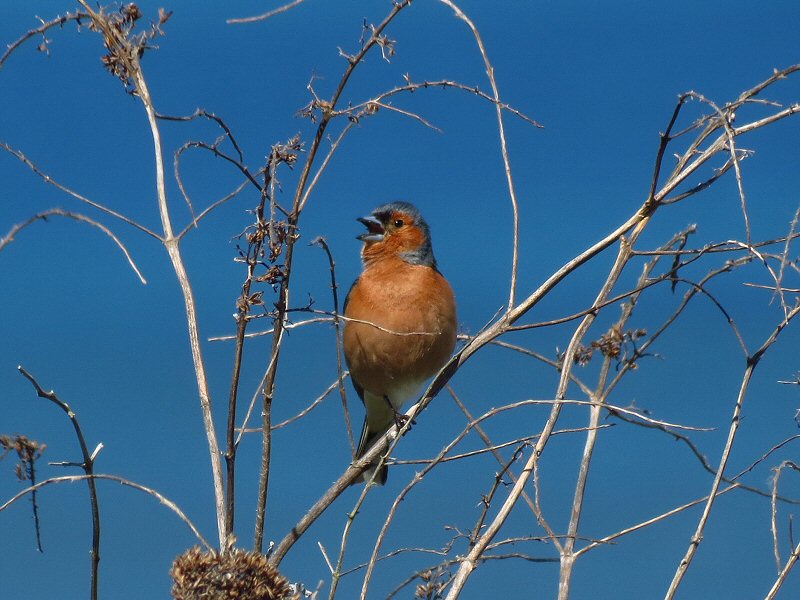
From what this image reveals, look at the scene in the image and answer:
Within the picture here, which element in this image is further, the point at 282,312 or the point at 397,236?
the point at 397,236

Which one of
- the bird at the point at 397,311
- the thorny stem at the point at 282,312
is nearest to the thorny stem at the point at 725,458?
the thorny stem at the point at 282,312

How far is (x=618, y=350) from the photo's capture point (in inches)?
130

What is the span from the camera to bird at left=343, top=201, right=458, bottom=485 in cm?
461

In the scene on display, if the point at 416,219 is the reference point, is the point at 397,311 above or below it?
below

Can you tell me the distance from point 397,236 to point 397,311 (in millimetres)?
566

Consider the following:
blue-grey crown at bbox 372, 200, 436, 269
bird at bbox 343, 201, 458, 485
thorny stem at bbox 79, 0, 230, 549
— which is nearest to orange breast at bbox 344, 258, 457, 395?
bird at bbox 343, 201, 458, 485

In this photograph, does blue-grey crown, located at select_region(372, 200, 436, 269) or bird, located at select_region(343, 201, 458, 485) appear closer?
bird, located at select_region(343, 201, 458, 485)

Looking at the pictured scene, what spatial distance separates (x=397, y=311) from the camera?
4.59 m

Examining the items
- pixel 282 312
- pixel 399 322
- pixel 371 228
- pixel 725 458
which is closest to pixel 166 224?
pixel 282 312

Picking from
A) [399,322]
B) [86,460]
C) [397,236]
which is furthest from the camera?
[397,236]

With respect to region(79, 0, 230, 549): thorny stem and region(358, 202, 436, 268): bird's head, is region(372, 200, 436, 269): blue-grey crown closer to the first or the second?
region(358, 202, 436, 268): bird's head

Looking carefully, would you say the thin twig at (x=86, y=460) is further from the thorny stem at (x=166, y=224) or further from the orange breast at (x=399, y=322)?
the orange breast at (x=399, y=322)

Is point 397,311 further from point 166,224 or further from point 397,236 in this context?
point 166,224

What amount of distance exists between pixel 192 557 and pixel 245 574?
0.11m
